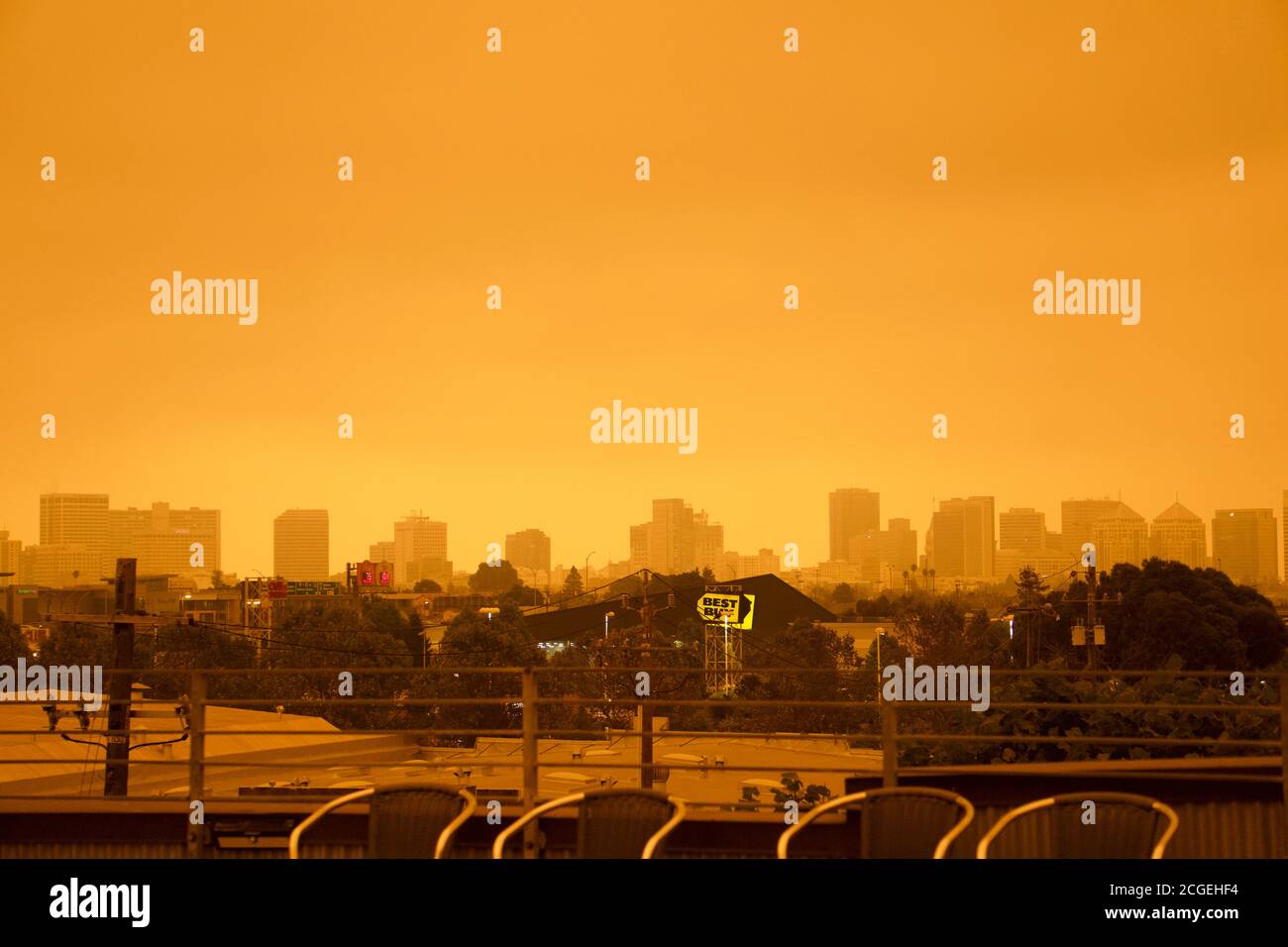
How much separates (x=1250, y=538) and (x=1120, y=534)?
17.8 ft

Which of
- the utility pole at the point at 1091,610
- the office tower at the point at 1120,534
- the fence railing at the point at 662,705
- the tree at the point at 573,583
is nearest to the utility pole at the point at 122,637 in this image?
the fence railing at the point at 662,705

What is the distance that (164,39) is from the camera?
1223cm

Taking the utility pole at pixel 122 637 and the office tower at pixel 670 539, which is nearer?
the utility pole at pixel 122 637

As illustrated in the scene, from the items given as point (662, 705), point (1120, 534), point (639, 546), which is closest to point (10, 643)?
point (639, 546)

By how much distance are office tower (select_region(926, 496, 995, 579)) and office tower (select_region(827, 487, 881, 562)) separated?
1.42 meters

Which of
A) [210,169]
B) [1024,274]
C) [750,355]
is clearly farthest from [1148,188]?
[210,169]

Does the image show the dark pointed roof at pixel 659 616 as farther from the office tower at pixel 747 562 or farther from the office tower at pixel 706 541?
the office tower at pixel 747 562

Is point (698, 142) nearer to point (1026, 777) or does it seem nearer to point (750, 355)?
point (750, 355)

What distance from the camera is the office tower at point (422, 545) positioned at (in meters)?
30.5

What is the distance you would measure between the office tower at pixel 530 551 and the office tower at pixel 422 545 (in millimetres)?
1911

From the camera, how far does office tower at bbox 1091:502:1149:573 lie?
2722cm

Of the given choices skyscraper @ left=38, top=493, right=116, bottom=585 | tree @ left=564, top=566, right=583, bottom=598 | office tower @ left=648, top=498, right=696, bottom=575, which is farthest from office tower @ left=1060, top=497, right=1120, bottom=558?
skyscraper @ left=38, top=493, right=116, bottom=585

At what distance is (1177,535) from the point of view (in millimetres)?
24719

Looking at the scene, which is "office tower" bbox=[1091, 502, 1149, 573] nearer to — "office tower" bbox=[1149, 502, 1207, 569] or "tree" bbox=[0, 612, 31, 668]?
"office tower" bbox=[1149, 502, 1207, 569]
